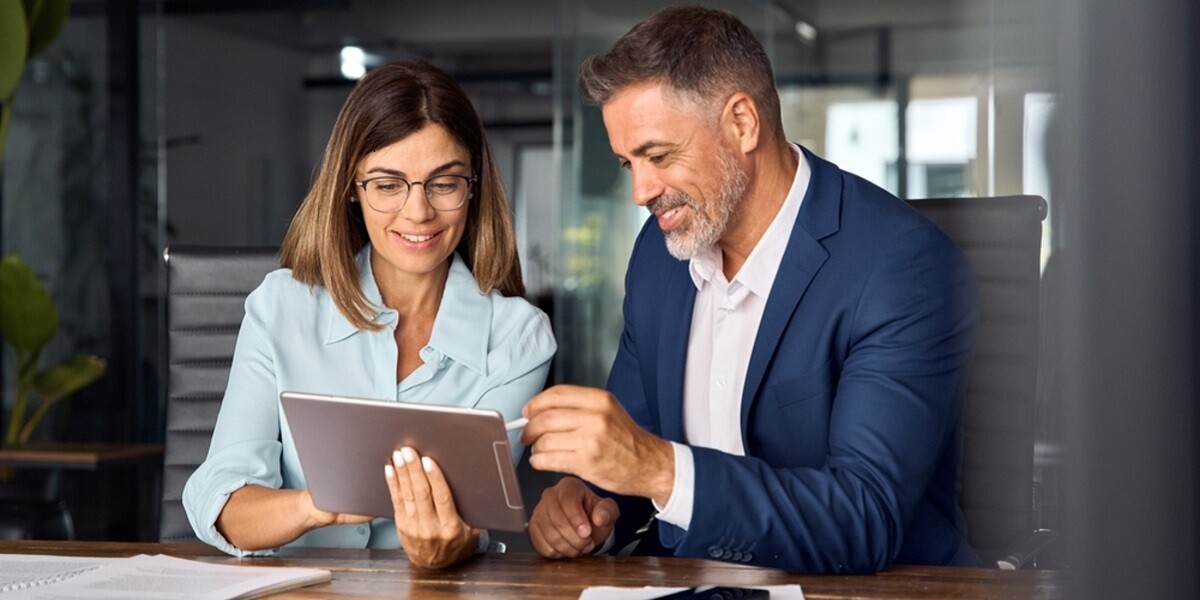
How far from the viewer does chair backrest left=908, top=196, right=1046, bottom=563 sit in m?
0.45

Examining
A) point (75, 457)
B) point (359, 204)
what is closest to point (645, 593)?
point (359, 204)

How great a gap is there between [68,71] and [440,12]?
15.5 feet

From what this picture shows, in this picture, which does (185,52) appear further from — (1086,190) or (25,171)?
(1086,190)

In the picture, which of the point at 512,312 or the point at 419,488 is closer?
the point at 419,488

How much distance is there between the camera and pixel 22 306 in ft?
12.6

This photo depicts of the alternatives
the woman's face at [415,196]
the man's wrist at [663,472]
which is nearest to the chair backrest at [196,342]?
the woman's face at [415,196]

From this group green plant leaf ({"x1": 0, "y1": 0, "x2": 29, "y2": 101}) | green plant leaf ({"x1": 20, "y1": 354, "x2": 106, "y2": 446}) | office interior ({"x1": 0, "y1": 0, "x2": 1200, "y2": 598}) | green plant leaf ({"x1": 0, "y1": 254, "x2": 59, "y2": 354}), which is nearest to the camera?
office interior ({"x1": 0, "y1": 0, "x2": 1200, "y2": 598})

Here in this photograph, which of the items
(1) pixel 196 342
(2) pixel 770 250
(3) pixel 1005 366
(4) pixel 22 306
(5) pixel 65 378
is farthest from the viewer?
(5) pixel 65 378

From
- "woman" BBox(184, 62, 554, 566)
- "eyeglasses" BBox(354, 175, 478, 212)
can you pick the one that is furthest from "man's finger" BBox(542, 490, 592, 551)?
"eyeglasses" BBox(354, 175, 478, 212)

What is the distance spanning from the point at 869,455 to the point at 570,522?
14.9 inches

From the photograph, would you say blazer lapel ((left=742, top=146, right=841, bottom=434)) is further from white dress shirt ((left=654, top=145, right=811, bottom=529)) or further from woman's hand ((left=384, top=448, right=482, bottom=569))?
woman's hand ((left=384, top=448, right=482, bottom=569))

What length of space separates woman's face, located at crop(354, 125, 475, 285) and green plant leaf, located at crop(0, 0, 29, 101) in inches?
86.5

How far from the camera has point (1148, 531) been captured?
1.34 ft

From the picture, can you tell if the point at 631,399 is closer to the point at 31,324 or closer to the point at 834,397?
the point at 834,397
